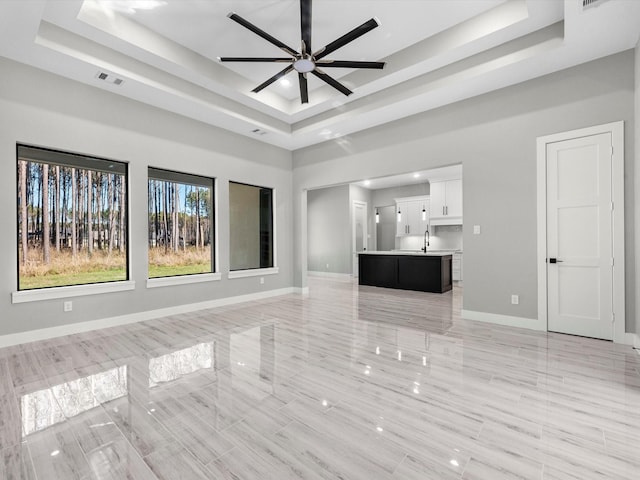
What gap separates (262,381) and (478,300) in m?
3.46

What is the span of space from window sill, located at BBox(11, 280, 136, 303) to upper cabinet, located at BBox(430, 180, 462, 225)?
26.7ft

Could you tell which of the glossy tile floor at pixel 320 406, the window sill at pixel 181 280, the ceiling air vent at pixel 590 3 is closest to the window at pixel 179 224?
Answer: the window sill at pixel 181 280

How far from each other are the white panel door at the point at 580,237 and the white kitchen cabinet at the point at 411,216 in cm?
600

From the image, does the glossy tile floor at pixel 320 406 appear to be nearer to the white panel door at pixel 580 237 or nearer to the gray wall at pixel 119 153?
the white panel door at pixel 580 237

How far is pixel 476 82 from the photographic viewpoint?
4188 mm

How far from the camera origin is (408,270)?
25.6 ft

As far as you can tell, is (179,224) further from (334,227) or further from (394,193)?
(394,193)

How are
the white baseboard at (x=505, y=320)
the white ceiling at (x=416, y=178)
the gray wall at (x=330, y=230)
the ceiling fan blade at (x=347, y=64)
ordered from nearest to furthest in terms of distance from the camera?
the ceiling fan blade at (x=347, y=64)
the white baseboard at (x=505, y=320)
the white ceiling at (x=416, y=178)
the gray wall at (x=330, y=230)

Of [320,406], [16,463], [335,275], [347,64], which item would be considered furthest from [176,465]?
[335,275]

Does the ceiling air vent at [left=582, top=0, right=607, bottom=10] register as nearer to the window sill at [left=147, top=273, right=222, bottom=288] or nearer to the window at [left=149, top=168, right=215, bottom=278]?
the window at [left=149, top=168, right=215, bottom=278]

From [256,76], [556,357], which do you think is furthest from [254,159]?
[556,357]

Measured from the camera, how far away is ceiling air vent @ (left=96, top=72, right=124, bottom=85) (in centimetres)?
394

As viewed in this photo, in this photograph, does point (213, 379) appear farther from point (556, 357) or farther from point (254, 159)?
point (254, 159)

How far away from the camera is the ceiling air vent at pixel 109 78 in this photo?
394cm
